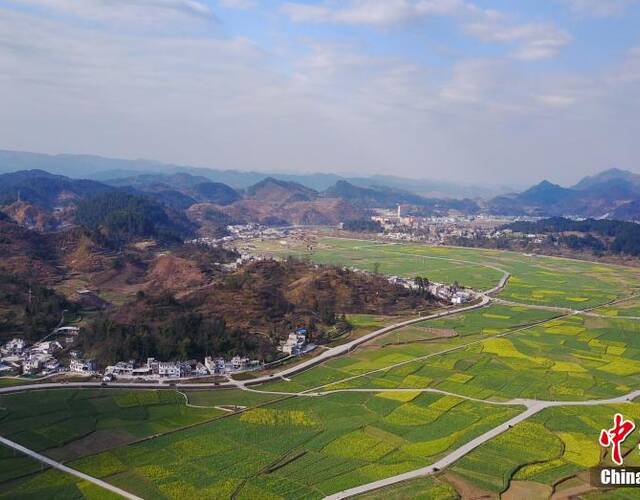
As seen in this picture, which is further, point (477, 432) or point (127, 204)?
point (127, 204)

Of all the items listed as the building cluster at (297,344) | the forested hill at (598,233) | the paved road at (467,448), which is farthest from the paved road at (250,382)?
the forested hill at (598,233)

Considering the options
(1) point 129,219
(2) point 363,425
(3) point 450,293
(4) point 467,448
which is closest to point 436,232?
(1) point 129,219

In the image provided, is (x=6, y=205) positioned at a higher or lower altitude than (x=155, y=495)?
higher

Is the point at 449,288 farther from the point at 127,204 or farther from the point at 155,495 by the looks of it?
the point at 127,204

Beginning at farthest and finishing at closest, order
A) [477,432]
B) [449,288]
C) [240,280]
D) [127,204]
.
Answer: [127,204] < [449,288] < [240,280] < [477,432]

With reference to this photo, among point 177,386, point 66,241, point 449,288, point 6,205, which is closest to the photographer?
point 177,386

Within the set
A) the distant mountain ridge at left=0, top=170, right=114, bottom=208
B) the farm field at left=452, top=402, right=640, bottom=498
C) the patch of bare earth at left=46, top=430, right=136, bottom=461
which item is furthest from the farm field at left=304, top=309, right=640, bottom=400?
the distant mountain ridge at left=0, top=170, right=114, bottom=208

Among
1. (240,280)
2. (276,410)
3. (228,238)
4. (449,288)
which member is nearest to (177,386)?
(276,410)
